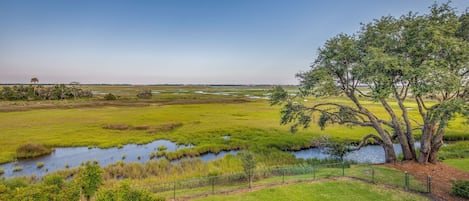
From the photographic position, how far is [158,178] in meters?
20.2

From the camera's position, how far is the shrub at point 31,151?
89.3ft

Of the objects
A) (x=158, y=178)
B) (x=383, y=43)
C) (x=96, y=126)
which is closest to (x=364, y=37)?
(x=383, y=43)

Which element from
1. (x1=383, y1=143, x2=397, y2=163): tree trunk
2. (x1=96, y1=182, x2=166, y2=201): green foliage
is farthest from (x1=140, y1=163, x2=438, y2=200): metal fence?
(x1=96, y1=182, x2=166, y2=201): green foliage

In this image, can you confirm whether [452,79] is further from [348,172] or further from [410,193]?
[348,172]

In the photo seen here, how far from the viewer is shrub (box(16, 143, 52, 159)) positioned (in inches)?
1072

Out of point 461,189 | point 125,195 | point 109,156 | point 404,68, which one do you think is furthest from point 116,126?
point 461,189

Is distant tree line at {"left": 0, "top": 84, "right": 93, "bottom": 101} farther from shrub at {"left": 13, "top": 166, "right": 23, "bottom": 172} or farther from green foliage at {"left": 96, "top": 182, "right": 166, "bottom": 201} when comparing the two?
green foliage at {"left": 96, "top": 182, "right": 166, "bottom": 201}

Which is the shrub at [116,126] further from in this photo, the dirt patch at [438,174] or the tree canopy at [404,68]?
the dirt patch at [438,174]

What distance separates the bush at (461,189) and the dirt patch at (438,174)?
267mm

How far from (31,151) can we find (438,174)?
133 feet

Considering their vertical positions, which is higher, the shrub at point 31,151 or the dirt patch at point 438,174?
the dirt patch at point 438,174

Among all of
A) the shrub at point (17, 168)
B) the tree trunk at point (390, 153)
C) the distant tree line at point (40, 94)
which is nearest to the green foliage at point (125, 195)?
the tree trunk at point (390, 153)

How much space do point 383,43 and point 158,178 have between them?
20846mm

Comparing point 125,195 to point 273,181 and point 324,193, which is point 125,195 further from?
point 324,193
